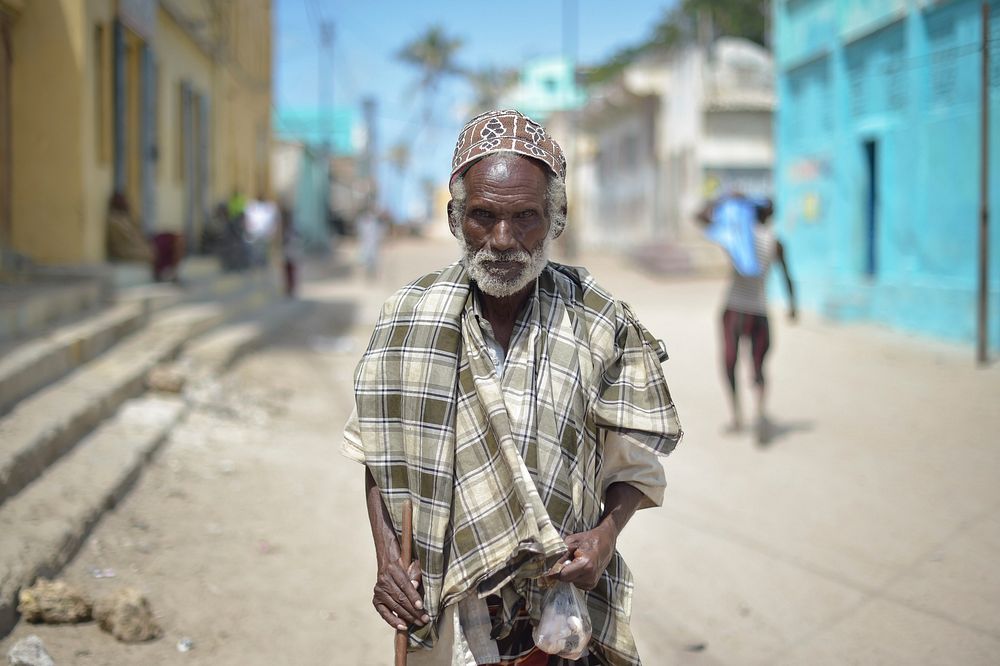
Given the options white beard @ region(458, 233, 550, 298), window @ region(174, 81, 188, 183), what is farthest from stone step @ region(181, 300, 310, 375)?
white beard @ region(458, 233, 550, 298)

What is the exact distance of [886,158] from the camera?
444 inches

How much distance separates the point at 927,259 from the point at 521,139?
31.9 ft

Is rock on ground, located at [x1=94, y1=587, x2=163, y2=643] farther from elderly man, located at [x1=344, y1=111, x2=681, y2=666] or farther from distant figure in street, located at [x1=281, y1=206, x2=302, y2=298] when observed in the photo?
distant figure in street, located at [x1=281, y1=206, x2=302, y2=298]

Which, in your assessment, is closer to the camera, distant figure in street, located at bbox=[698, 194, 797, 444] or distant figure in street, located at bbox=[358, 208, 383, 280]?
distant figure in street, located at bbox=[698, 194, 797, 444]

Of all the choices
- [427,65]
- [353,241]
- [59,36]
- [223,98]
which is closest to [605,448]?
[59,36]

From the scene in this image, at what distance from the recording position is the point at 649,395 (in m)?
1.93

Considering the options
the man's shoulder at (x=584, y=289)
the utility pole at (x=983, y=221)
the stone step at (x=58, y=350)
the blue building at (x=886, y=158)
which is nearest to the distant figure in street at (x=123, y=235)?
the stone step at (x=58, y=350)

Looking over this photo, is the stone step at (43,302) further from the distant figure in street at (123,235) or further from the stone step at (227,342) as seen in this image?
the distant figure in street at (123,235)

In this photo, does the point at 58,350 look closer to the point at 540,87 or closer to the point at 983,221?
the point at 983,221

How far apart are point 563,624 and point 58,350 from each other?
499cm

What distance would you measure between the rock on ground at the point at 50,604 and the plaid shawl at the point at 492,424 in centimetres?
216

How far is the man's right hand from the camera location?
1880mm

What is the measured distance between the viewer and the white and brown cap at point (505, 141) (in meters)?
1.89

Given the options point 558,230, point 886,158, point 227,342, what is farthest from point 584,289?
point 886,158
